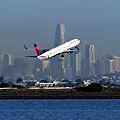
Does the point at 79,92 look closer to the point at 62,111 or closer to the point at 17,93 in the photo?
the point at 17,93

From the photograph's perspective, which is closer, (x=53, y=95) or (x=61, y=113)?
(x=61, y=113)

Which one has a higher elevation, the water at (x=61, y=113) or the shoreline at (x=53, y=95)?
the shoreline at (x=53, y=95)

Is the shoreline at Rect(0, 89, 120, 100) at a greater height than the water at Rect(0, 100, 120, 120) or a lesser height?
greater

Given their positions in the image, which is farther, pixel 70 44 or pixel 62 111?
pixel 70 44

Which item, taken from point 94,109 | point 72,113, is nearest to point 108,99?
point 94,109

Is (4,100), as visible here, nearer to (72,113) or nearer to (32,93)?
(32,93)

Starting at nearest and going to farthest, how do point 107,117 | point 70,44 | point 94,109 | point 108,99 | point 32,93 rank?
point 107,117
point 94,109
point 108,99
point 32,93
point 70,44

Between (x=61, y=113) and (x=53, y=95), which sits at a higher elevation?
(x=53, y=95)

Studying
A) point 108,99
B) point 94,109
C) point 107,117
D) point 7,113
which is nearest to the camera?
point 107,117

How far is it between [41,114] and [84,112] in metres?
7.41

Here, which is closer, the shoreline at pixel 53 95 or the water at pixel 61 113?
the water at pixel 61 113

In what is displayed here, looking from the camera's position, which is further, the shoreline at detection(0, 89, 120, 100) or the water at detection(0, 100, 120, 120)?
the shoreline at detection(0, 89, 120, 100)

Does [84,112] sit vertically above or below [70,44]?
below

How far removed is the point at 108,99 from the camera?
16212 centimetres
